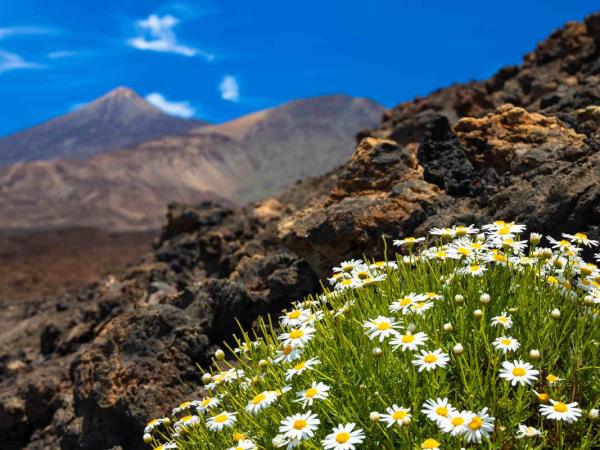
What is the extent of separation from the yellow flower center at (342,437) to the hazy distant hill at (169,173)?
87795 mm

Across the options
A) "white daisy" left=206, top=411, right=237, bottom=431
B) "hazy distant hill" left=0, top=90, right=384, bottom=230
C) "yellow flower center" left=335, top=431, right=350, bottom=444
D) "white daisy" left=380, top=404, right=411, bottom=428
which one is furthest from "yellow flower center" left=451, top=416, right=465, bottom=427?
"hazy distant hill" left=0, top=90, right=384, bottom=230

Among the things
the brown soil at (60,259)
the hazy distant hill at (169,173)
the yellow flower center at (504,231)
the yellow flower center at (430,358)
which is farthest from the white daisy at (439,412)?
the hazy distant hill at (169,173)

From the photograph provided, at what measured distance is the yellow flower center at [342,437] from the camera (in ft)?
8.20

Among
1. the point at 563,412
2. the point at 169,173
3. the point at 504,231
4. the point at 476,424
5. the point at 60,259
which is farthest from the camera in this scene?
the point at 169,173

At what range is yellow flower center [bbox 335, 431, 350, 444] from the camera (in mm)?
2500

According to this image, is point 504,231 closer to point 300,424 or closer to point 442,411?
point 442,411

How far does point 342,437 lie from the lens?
2510 mm

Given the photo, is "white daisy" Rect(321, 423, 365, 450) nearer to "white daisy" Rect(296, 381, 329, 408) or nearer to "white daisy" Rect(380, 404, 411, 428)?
"white daisy" Rect(380, 404, 411, 428)

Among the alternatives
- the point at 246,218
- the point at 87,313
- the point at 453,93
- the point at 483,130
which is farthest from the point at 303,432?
the point at 453,93

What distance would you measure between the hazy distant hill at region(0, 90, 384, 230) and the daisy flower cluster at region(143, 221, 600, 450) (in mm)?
86833

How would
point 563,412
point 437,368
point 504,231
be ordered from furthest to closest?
point 504,231 → point 437,368 → point 563,412

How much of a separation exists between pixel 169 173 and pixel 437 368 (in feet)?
475

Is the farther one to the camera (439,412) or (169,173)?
(169,173)

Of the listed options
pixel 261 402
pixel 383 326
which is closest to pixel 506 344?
pixel 383 326
